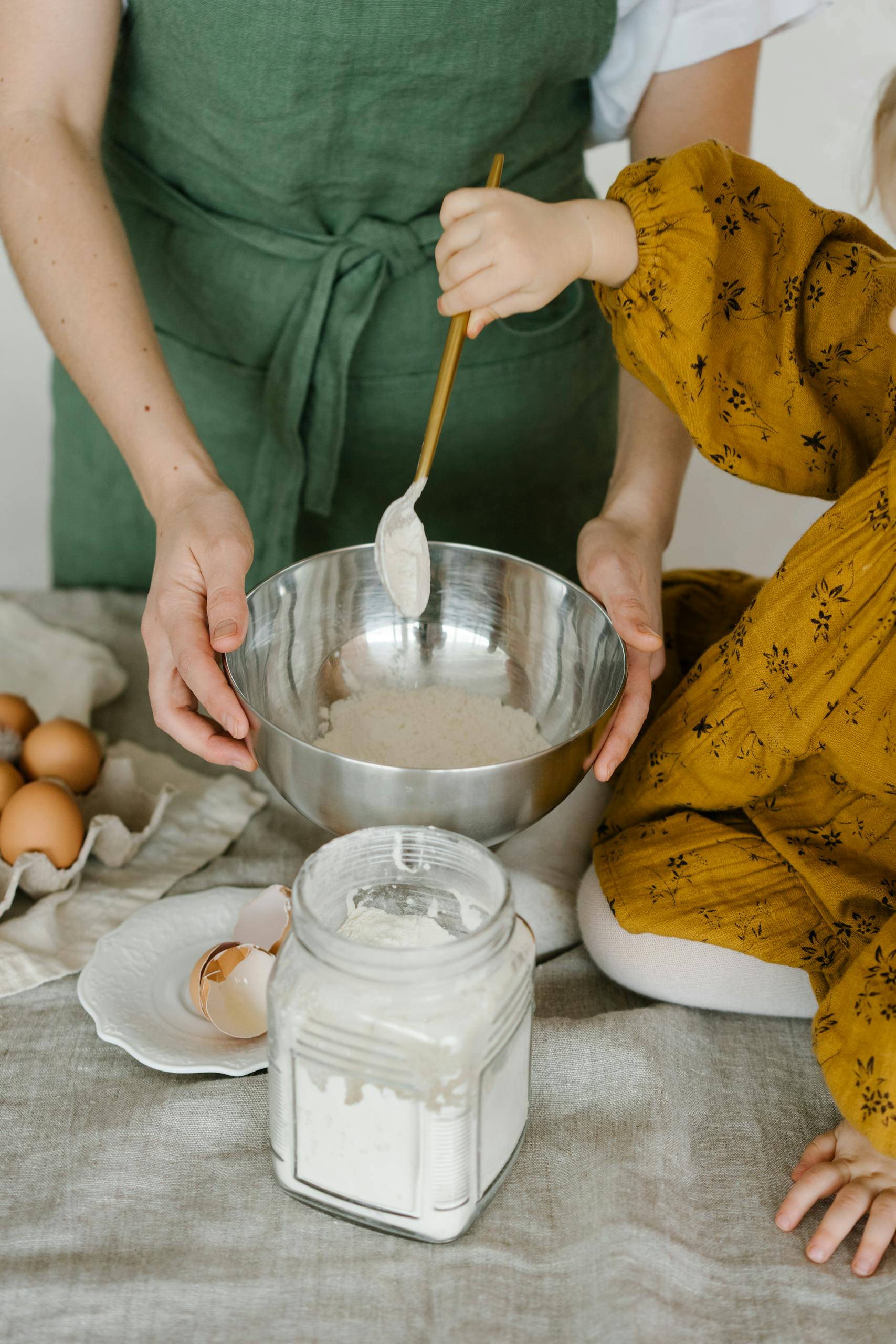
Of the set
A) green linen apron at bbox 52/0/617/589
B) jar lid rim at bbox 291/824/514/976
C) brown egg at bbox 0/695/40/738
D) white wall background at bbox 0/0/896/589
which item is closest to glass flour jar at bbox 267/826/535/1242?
jar lid rim at bbox 291/824/514/976

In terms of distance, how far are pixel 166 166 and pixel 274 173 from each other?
0.43 ft

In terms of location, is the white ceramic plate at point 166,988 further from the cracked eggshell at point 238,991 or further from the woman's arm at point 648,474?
the woman's arm at point 648,474

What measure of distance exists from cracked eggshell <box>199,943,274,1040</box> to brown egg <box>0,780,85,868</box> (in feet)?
0.69

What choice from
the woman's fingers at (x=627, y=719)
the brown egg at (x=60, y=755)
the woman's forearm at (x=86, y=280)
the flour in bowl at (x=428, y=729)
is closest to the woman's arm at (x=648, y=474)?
the woman's fingers at (x=627, y=719)

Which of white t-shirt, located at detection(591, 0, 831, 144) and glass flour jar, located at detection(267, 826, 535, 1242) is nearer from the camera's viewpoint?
glass flour jar, located at detection(267, 826, 535, 1242)

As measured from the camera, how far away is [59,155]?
980 mm

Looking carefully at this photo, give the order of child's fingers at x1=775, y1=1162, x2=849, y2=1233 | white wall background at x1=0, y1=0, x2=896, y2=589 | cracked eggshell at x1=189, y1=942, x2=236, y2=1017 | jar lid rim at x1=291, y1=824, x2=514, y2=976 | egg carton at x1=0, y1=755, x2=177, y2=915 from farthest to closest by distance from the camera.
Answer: white wall background at x1=0, y1=0, x2=896, y2=589, egg carton at x1=0, y1=755, x2=177, y2=915, cracked eggshell at x1=189, y1=942, x2=236, y2=1017, child's fingers at x1=775, y1=1162, x2=849, y2=1233, jar lid rim at x1=291, y1=824, x2=514, y2=976

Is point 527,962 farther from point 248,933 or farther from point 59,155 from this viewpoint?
point 59,155

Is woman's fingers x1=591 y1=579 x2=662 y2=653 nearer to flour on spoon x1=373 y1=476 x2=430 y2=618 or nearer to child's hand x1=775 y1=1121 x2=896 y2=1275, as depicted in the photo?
flour on spoon x1=373 y1=476 x2=430 y2=618

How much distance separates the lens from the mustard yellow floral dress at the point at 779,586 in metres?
0.83

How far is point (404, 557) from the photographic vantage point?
940 millimetres

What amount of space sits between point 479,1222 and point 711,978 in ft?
0.84

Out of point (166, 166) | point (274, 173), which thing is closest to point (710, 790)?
point (274, 173)

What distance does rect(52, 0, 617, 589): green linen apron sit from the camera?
100cm
